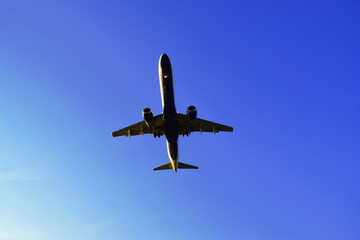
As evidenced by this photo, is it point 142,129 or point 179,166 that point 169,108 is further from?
point 179,166

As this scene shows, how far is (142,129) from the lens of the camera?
120 ft

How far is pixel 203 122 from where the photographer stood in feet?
119

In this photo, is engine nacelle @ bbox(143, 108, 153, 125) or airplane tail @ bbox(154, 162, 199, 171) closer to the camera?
engine nacelle @ bbox(143, 108, 153, 125)

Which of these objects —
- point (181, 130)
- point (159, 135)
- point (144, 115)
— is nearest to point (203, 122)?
point (181, 130)

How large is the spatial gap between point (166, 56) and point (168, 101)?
14.5 feet

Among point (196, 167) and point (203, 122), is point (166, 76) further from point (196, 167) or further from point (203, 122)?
point (196, 167)

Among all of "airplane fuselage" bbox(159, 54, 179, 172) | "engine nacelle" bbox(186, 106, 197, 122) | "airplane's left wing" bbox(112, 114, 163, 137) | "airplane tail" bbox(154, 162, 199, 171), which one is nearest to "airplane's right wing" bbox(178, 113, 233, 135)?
"airplane fuselage" bbox(159, 54, 179, 172)

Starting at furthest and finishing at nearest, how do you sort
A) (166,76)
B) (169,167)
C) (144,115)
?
(169,167), (144,115), (166,76)

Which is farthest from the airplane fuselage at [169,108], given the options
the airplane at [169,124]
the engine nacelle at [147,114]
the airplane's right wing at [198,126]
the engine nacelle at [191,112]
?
the engine nacelle at [147,114]

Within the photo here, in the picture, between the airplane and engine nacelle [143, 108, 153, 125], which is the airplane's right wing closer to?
the airplane

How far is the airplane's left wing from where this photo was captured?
34375 millimetres

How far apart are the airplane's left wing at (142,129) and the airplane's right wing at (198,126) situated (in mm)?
2340

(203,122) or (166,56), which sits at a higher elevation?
(166,56)

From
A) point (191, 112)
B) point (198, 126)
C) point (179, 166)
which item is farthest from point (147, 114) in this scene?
point (179, 166)
